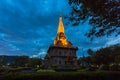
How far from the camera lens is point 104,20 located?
16094 mm

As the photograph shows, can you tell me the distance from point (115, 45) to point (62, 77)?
223 ft

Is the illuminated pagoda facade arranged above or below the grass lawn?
above

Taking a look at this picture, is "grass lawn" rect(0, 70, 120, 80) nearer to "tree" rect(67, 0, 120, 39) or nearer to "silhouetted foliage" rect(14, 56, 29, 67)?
"tree" rect(67, 0, 120, 39)

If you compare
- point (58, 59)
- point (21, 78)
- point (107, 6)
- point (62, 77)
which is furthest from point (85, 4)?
point (58, 59)

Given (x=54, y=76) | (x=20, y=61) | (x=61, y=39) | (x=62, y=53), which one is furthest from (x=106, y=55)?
(x=54, y=76)

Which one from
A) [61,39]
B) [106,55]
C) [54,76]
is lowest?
[54,76]

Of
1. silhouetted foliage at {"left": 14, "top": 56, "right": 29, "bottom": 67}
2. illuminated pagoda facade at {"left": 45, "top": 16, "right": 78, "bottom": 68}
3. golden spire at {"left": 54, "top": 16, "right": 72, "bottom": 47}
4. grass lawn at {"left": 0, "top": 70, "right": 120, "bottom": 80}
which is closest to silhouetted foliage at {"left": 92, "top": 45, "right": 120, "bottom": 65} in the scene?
illuminated pagoda facade at {"left": 45, "top": 16, "right": 78, "bottom": 68}

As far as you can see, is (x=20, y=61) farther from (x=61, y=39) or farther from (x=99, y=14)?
(x=99, y=14)

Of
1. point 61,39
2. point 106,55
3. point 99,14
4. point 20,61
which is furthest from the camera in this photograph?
point 20,61

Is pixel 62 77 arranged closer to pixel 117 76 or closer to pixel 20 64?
pixel 117 76

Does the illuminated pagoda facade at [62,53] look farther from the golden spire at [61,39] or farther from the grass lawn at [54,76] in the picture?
the grass lawn at [54,76]

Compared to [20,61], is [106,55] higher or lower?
lower

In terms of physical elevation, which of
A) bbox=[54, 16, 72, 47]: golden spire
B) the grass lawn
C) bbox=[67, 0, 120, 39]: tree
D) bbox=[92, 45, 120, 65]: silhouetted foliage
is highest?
bbox=[54, 16, 72, 47]: golden spire

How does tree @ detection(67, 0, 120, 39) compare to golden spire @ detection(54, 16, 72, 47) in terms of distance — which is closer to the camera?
tree @ detection(67, 0, 120, 39)
